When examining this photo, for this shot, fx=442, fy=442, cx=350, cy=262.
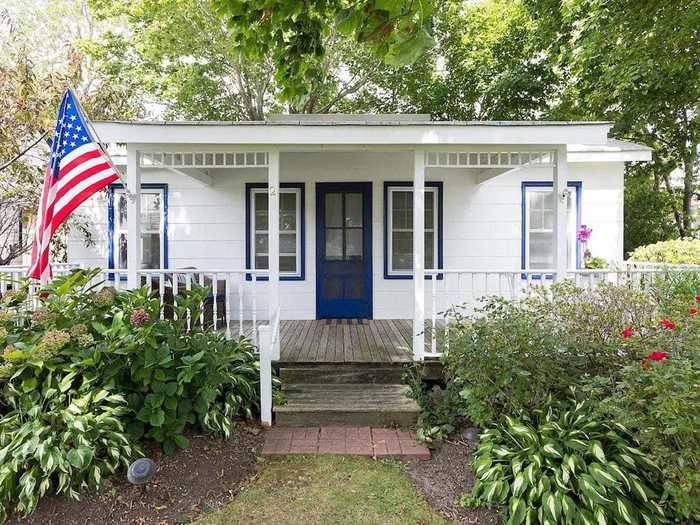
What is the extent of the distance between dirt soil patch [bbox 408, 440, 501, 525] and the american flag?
3.48 m

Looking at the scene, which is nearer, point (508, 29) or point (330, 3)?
point (330, 3)

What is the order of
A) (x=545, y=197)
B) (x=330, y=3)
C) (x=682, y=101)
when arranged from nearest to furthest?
(x=330, y=3) < (x=545, y=197) < (x=682, y=101)

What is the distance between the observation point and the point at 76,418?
293 cm

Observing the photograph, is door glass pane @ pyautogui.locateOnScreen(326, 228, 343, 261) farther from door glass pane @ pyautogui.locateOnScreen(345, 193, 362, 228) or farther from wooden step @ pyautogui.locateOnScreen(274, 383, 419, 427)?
wooden step @ pyautogui.locateOnScreen(274, 383, 419, 427)

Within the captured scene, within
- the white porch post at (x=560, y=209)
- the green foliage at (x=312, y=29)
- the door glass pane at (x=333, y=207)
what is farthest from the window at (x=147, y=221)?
the white porch post at (x=560, y=209)

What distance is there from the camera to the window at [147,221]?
7.36m

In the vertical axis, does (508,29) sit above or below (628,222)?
above

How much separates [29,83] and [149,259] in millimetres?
3494

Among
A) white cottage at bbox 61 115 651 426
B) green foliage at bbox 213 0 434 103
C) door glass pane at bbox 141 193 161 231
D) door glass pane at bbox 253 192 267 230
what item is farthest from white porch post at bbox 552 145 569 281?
door glass pane at bbox 141 193 161 231

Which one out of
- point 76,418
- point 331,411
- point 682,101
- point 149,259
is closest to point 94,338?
point 76,418

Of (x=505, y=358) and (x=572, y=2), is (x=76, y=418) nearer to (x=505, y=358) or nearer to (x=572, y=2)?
(x=505, y=358)

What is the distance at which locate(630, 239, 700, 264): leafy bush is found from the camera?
6.93 m

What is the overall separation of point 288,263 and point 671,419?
217 inches

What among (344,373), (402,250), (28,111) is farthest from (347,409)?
(28,111)
